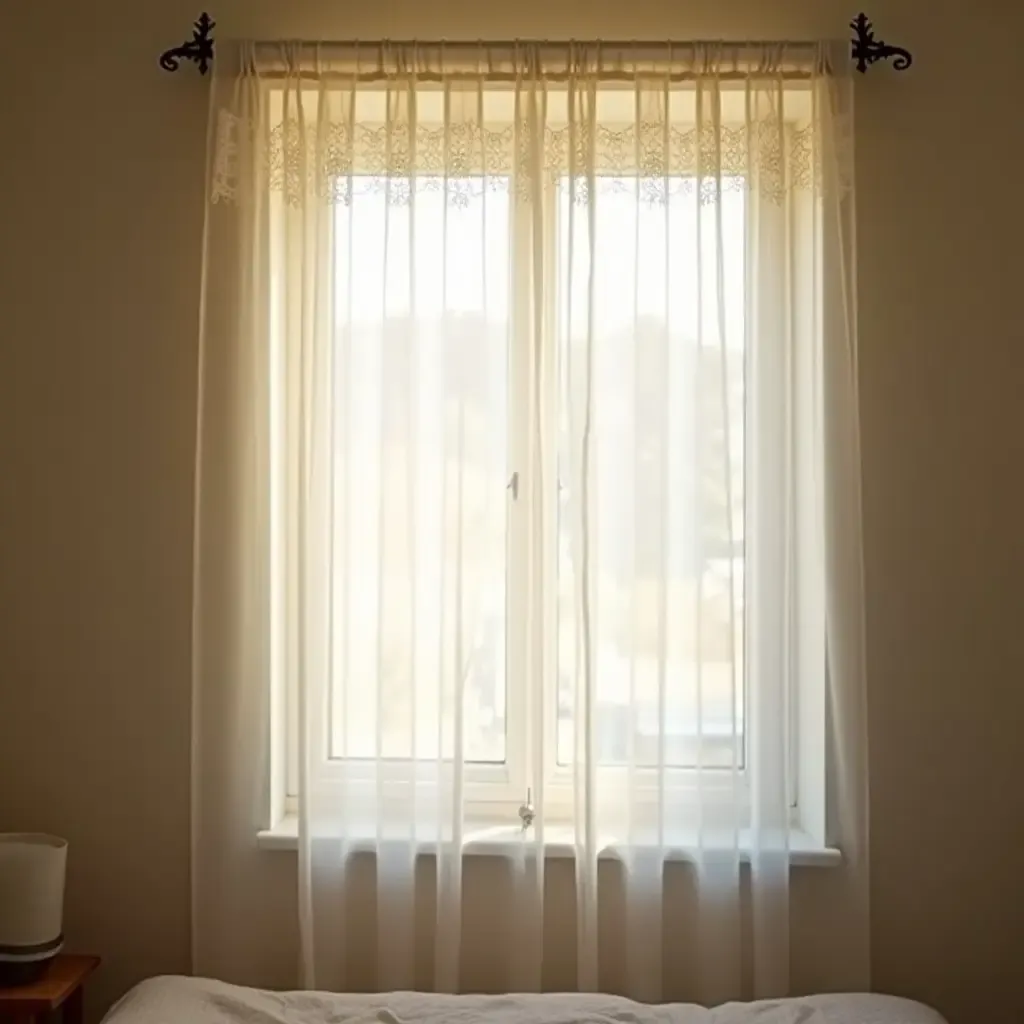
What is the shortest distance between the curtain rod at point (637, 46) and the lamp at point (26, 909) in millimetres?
1646

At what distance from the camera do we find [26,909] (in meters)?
2.46

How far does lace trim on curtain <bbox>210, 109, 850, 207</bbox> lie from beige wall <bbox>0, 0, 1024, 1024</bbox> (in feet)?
0.49

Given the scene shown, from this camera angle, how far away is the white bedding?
7.30 feet

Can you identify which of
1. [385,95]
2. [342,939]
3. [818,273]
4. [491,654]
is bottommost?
[342,939]

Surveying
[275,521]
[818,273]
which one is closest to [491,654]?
[275,521]

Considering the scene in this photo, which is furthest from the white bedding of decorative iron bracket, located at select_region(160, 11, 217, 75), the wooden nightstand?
decorative iron bracket, located at select_region(160, 11, 217, 75)

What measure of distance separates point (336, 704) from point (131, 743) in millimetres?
458

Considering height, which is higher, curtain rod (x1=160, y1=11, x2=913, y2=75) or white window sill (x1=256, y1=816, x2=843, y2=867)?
curtain rod (x1=160, y1=11, x2=913, y2=75)

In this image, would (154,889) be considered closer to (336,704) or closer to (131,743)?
(131,743)

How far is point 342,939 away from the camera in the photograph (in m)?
2.65

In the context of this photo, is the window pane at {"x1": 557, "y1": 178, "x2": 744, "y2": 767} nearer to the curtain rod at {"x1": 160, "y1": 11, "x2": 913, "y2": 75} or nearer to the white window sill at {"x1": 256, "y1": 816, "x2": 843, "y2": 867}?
the white window sill at {"x1": 256, "y1": 816, "x2": 843, "y2": 867}

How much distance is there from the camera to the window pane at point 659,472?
2631 mm

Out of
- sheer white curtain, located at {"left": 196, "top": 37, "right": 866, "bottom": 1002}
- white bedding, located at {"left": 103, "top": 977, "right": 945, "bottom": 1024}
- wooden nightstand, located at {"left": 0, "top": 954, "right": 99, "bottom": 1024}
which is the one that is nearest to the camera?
white bedding, located at {"left": 103, "top": 977, "right": 945, "bottom": 1024}

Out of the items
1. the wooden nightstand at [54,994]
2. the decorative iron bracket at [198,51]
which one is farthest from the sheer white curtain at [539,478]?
the wooden nightstand at [54,994]
